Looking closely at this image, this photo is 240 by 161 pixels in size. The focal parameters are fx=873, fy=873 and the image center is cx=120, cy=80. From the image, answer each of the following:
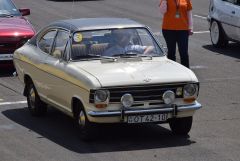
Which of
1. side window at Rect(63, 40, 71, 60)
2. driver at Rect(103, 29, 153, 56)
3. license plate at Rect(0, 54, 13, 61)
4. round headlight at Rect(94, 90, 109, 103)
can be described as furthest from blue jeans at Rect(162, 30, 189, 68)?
round headlight at Rect(94, 90, 109, 103)

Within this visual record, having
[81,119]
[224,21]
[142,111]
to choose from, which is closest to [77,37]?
[81,119]

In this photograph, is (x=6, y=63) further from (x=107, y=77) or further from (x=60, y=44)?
(x=107, y=77)

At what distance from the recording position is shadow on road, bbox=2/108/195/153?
38.2 feet

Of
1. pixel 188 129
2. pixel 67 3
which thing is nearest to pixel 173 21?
pixel 188 129

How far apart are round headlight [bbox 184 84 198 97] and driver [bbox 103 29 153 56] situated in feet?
4.07

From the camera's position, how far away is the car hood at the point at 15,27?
719 inches

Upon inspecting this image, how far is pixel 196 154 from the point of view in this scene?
11164 mm

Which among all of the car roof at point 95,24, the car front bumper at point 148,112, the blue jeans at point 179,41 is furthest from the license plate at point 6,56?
the car front bumper at point 148,112

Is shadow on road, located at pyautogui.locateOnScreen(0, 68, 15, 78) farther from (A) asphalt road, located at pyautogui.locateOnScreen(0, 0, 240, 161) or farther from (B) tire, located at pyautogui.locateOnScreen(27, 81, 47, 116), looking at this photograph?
(B) tire, located at pyautogui.locateOnScreen(27, 81, 47, 116)

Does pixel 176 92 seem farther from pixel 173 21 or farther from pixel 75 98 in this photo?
pixel 173 21

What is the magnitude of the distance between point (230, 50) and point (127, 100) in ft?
32.3

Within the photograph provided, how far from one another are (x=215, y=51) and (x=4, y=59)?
18.0 feet

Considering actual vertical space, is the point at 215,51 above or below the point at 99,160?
below

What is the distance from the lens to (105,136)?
12.3 m
